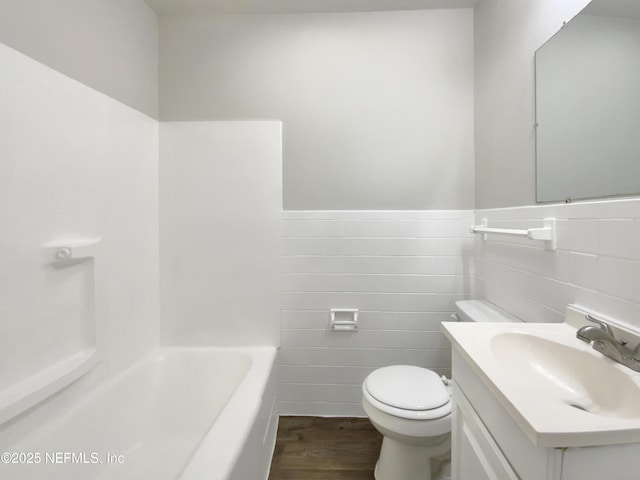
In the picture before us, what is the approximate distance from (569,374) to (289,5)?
2.16m

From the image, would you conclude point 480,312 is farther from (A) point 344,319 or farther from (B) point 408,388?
(A) point 344,319

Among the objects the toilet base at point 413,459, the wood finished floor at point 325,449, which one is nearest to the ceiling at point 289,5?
the toilet base at point 413,459

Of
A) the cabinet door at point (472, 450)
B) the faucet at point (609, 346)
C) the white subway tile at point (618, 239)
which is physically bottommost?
the cabinet door at point (472, 450)

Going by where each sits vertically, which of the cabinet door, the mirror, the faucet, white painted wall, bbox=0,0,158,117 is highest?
white painted wall, bbox=0,0,158,117

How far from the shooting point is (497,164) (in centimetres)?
149

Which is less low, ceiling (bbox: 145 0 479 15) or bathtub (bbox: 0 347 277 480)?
ceiling (bbox: 145 0 479 15)

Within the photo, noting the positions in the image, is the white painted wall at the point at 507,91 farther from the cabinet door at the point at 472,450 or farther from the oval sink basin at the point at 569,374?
the cabinet door at the point at 472,450

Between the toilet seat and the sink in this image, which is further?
the toilet seat

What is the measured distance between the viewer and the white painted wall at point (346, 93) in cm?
172

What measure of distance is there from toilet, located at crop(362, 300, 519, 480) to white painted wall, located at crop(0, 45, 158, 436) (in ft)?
4.20

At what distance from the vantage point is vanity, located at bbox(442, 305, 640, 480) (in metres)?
0.50

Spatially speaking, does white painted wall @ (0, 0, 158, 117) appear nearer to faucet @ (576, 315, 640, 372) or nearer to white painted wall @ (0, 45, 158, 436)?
white painted wall @ (0, 45, 158, 436)

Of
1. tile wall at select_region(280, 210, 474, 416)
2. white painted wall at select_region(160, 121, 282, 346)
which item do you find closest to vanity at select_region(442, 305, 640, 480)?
tile wall at select_region(280, 210, 474, 416)

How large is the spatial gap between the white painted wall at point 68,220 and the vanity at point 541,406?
1.46 metres
